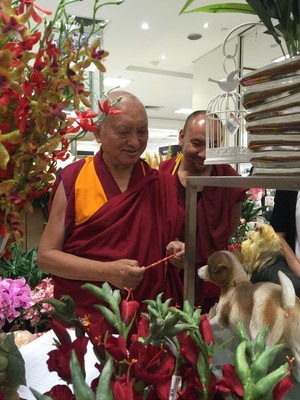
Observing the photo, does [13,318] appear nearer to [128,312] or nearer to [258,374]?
[128,312]

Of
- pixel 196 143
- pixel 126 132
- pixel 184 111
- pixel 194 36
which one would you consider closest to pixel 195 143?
pixel 196 143

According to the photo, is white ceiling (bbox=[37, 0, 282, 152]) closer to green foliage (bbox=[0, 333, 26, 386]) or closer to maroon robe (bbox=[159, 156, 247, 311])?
maroon robe (bbox=[159, 156, 247, 311])

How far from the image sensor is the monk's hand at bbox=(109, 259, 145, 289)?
3.36ft

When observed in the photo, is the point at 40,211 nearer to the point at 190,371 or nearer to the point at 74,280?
the point at 74,280

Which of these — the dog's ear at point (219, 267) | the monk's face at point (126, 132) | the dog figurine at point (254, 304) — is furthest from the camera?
the monk's face at point (126, 132)

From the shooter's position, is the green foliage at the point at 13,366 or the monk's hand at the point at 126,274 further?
the monk's hand at the point at 126,274

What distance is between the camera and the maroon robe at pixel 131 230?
121cm

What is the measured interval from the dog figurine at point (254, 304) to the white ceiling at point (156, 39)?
7.03 feet

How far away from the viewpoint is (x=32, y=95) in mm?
470

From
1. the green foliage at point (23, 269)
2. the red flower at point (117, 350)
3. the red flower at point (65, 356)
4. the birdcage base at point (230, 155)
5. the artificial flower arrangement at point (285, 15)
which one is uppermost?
the artificial flower arrangement at point (285, 15)

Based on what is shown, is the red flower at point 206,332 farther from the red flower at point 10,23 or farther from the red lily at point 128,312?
the red flower at point 10,23

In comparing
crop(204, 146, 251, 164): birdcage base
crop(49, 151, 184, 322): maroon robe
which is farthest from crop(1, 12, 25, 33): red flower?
crop(49, 151, 184, 322): maroon robe

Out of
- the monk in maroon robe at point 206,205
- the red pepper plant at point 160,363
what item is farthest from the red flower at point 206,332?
the monk in maroon robe at point 206,205

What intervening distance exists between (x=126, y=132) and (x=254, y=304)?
715 mm
